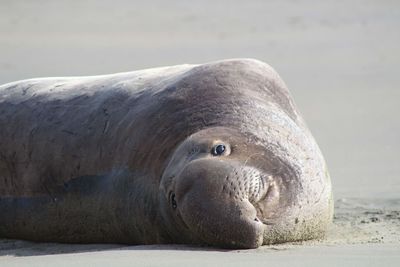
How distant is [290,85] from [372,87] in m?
1.07

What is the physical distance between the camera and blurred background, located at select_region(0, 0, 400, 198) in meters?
12.6

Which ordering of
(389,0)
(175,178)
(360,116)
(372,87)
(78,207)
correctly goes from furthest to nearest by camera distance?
(389,0), (372,87), (360,116), (78,207), (175,178)

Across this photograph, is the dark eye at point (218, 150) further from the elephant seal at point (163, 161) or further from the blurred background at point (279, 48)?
the blurred background at point (279, 48)

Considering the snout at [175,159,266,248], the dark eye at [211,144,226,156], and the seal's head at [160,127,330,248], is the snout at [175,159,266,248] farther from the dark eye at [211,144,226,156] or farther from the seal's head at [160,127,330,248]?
the dark eye at [211,144,226,156]

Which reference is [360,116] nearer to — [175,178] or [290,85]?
[290,85]

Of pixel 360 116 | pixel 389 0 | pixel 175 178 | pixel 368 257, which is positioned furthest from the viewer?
pixel 389 0

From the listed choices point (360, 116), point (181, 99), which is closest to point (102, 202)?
point (181, 99)

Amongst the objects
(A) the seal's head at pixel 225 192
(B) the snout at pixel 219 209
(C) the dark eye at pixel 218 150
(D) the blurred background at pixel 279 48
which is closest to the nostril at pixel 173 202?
(A) the seal's head at pixel 225 192

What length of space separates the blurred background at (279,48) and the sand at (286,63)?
0.07ft

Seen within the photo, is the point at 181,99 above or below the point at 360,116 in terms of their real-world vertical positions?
above

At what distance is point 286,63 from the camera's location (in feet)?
56.2

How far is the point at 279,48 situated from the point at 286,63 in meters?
0.92

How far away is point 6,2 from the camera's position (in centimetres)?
2264

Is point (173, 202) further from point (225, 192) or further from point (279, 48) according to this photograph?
point (279, 48)
